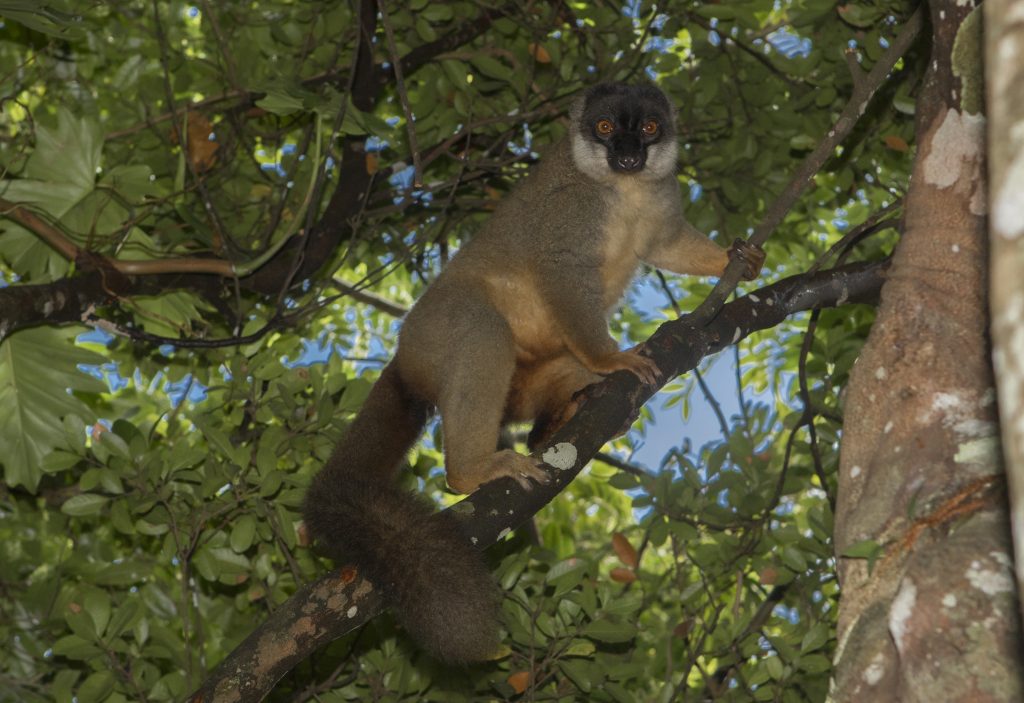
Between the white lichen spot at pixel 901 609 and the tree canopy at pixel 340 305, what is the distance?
2194mm

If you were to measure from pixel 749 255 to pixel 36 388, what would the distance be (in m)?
3.57

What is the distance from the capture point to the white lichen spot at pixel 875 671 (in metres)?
2.15

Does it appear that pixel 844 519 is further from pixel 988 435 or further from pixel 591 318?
pixel 591 318

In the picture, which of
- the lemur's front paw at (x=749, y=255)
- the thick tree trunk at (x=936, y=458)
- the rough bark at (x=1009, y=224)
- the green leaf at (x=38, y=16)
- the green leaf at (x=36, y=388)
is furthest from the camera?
the green leaf at (x=36, y=388)

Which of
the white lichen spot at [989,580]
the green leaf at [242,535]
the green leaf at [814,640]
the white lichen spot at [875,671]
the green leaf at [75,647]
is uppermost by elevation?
the white lichen spot at [989,580]

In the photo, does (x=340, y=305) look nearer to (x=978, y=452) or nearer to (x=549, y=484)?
(x=549, y=484)

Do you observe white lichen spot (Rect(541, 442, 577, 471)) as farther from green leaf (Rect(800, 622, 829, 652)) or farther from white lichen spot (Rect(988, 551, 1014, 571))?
white lichen spot (Rect(988, 551, 1014, 571))

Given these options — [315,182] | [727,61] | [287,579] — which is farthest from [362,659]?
[727,61]

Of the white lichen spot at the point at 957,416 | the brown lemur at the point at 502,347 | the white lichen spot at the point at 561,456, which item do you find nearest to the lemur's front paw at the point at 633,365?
the brown lemur at the point at 502,347

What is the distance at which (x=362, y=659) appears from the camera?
509 centimetres

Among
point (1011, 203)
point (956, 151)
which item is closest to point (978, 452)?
point (956, 151)

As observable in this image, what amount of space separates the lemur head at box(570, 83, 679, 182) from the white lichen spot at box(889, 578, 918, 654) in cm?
397

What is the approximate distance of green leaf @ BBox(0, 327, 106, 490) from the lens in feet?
18.1

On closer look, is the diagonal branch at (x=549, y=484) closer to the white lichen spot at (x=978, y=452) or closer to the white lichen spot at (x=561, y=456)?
the white lichen spot at (x=561, y=456)
